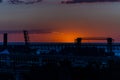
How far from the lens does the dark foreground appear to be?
39.0 ft

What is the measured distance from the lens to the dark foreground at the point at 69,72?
11.9 meters

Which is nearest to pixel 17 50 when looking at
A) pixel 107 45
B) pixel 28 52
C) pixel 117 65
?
pixel 28 52

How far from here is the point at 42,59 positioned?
12.5m

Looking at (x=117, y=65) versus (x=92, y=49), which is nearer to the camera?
(x=117, y=65)

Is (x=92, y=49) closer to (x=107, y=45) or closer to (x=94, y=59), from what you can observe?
(x=107, y=45)

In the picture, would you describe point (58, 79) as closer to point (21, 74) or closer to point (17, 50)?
point (21, 74)

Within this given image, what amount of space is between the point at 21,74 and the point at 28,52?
1.86 metres

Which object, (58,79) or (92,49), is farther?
(92,49)

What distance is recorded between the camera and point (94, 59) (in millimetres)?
12367

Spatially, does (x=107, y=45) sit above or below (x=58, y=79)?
above

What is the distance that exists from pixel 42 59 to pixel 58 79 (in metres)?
0.85

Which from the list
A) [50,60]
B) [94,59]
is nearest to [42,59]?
[50,60]

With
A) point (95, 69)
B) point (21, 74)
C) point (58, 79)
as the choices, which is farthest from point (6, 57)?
point (95, 69)

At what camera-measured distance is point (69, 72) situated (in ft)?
39.4
